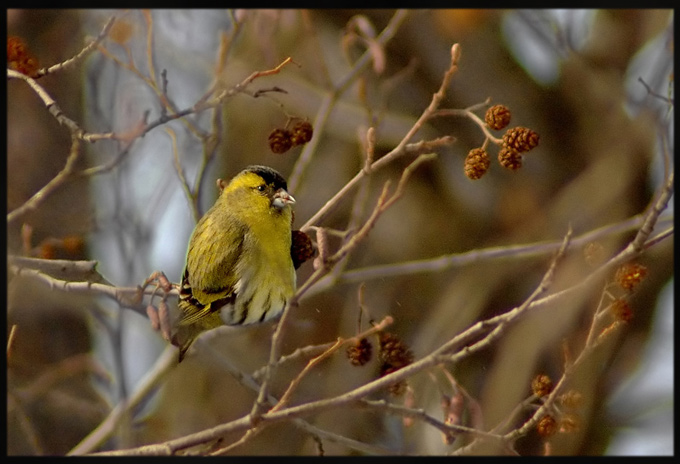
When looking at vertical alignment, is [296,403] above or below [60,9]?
below

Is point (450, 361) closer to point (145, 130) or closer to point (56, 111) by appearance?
point (145, 130)

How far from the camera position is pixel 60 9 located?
195cm

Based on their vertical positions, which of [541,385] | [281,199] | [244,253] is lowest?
[541,385]

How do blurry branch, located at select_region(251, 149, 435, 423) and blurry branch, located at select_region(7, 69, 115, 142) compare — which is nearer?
blurry branch, located at select_region(251, 149, 435, 423)

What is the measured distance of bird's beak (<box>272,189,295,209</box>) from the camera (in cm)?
185

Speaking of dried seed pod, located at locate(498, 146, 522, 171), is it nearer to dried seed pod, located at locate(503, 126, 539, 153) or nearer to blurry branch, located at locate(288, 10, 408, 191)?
dried seed pod, located at locate(503, 126, 539, 153)

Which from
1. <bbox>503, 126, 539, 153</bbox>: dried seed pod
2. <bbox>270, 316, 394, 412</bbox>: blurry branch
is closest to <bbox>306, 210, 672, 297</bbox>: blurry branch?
<bbox>270, 316, 394, 412</bbox>: blurry branch

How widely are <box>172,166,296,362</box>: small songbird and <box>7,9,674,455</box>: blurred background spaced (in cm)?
4

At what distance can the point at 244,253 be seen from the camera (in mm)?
1865

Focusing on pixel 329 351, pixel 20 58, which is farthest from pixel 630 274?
pixel 20 58

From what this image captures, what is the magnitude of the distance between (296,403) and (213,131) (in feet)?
2.17

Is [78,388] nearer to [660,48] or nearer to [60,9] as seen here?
[60,9]

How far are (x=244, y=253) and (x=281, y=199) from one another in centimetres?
15

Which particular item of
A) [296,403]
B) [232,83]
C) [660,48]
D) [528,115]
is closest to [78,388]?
[296,403]
